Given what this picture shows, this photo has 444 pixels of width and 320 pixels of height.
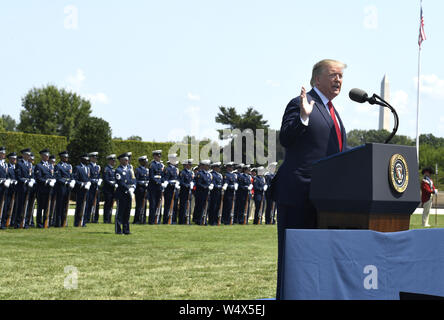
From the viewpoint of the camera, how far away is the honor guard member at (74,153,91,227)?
1700cm

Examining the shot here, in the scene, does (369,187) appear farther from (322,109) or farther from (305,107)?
(322,109)

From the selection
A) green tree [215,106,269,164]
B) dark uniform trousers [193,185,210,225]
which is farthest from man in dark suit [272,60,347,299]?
green tree [215,106,269,164]

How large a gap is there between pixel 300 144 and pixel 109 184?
48.9 feet

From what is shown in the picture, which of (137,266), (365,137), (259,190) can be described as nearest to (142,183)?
(259,190)

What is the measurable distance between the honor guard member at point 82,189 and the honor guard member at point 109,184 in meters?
0.61

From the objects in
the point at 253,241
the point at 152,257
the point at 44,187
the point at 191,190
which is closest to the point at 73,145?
the point at 191,190

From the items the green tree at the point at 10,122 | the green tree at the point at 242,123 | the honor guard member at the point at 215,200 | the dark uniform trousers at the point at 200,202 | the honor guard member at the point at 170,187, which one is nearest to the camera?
the honor guard member at the point at 170,187

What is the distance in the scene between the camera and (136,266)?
8750mm

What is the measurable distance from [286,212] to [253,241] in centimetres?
938

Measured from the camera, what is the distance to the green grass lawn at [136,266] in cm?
665

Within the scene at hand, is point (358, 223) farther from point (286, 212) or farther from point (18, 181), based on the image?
point (18, 181)

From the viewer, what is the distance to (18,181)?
53.5 ft

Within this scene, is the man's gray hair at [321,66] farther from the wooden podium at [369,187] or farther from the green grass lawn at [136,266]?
the green grass lawn at [136,266]

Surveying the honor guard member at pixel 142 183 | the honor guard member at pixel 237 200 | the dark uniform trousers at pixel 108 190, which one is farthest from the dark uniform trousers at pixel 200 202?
the dark uniform trousers at pixel 108 190
